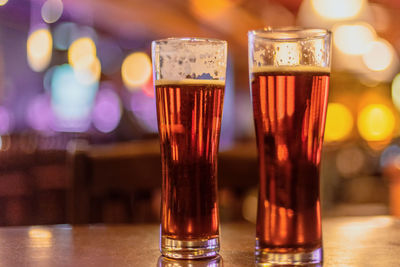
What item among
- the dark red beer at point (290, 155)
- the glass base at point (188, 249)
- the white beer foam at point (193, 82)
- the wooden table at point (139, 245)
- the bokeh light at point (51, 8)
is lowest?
the wooden table at point (139, 245)

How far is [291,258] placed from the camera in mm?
727

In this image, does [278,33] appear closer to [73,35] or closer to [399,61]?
[73,35]

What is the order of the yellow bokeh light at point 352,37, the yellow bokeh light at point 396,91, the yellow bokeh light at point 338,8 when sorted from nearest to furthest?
1. the yellow bokeh light at point 338,8
2. the yellow bokeh light at point 352,37
3. the yellow bokeh light at point 396,91

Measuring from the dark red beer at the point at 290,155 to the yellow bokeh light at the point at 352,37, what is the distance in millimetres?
6837

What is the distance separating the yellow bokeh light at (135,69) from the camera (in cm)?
1145

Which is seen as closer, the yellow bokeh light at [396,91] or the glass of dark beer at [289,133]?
the glass of dark beer at [289,133]

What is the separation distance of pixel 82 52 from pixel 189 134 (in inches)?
351

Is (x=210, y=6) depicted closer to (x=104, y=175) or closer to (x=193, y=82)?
(x=104, y=175)

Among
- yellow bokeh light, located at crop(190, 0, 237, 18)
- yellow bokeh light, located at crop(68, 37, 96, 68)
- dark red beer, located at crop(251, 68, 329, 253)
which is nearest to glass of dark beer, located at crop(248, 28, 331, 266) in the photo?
dark red beer, located at crop(251, 68, 329, 253)

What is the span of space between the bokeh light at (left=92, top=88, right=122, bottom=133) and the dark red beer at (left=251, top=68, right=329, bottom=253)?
10.7 metres

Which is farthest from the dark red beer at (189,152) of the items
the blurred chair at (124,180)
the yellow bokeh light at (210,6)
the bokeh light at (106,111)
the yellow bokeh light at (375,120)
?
the yellow bokeh light at (375,120)

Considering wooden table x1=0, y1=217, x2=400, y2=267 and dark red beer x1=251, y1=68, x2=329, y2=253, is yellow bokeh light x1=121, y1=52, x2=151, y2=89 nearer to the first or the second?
wooden table x1=0, y1=217, x2=400, y2=267

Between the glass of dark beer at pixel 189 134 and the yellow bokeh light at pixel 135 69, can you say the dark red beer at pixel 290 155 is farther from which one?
the yellow bokeh light at pixel 135 69

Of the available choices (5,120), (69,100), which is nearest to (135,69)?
(69,100)
